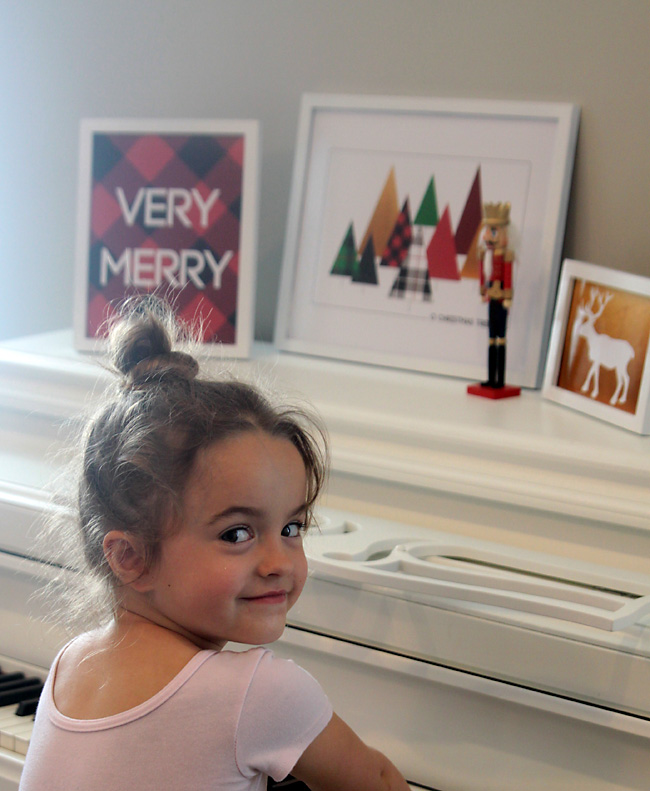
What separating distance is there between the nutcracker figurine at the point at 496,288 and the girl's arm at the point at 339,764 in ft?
2.24

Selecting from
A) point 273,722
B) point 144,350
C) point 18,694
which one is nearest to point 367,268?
point 144,350

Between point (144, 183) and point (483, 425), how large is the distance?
78 centimetres

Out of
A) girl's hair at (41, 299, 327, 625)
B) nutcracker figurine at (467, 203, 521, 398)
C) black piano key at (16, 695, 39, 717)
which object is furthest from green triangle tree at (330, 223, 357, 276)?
black piano key at (16, 695, 39, 717)

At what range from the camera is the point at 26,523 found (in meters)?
1.18

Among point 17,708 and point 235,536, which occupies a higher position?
point 235,536

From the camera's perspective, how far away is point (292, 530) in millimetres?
827

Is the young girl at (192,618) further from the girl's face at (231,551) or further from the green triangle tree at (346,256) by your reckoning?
the green triangle tree at (346,256)

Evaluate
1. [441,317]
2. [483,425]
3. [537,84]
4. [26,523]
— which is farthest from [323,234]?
[26,523]

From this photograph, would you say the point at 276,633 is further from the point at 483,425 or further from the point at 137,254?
the point at 137,254

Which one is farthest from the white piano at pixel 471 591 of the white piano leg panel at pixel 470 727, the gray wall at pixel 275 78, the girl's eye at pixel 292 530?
the gray wall at pixel 275 78

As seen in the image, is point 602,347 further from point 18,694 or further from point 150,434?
point 18,694

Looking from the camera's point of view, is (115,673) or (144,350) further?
(144,350)

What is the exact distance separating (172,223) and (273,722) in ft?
3.42

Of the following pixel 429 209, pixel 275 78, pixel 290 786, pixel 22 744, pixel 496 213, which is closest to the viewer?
pixel 290 786
